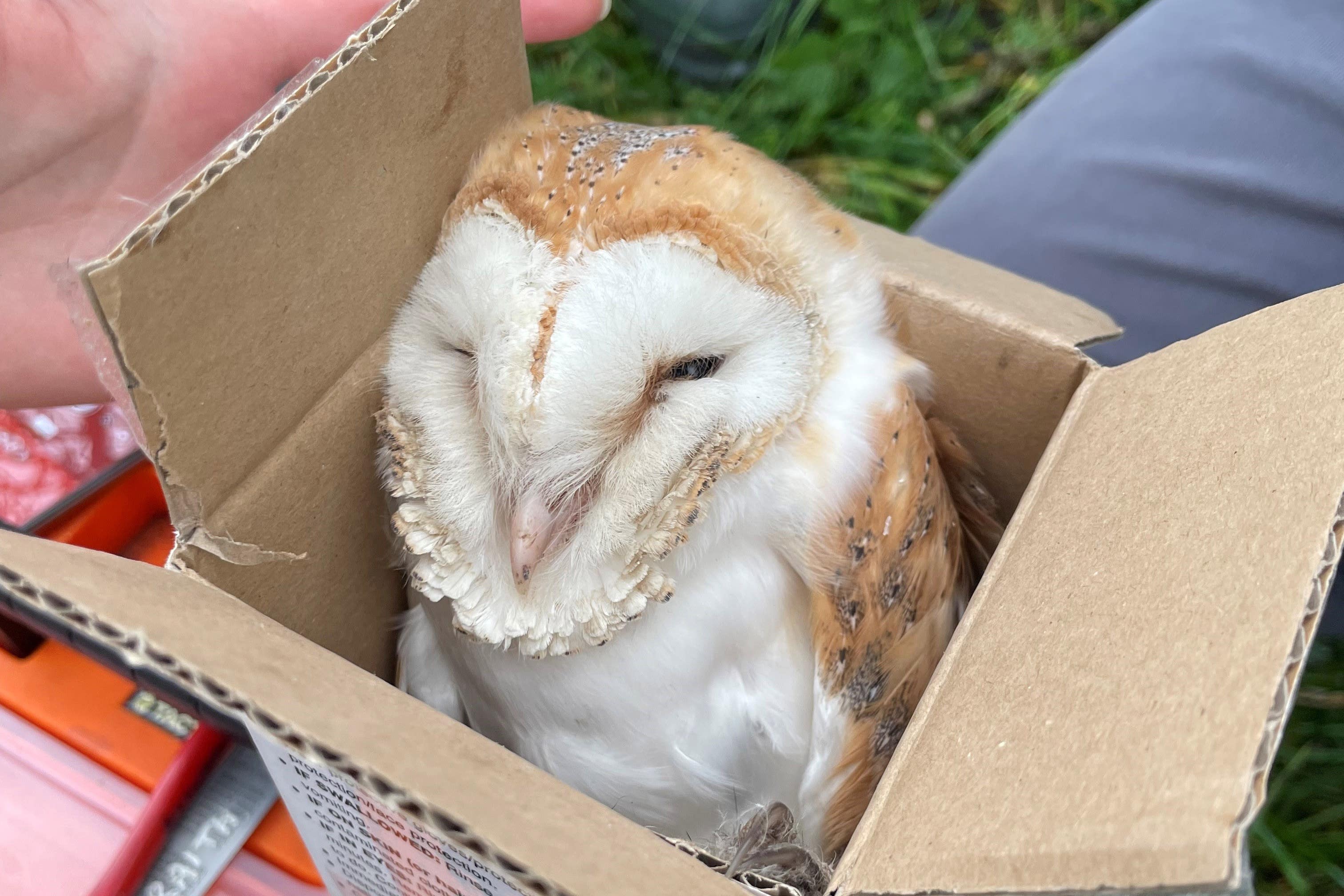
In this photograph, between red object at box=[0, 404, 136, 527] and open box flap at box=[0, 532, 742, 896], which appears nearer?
open box flap at box=[0, 532, 742, 896]

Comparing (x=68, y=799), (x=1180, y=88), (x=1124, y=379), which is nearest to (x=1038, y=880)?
(x=1124, y=379)

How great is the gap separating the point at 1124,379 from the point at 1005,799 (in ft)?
1.38

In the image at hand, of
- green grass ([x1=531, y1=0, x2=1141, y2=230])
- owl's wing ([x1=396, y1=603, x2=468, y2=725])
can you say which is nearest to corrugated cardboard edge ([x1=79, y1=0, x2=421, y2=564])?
owl's wing ([x1=396, y1=603, x2=468, y2=725])

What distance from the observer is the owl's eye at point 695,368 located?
0.72 metres

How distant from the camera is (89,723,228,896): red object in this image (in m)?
0.90

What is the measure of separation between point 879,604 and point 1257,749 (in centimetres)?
40

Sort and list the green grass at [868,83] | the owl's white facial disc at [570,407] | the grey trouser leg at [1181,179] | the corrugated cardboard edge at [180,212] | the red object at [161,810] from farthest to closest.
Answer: the green grass at [868,83] → the grey trouser leg at [1181,179] → the red object at [161,810] → the owl's white facial disc at [570,407] → the corrugated cardboard edge at [180,212]

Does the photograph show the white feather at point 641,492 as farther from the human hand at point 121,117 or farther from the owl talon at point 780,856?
the human hand at point 121,117

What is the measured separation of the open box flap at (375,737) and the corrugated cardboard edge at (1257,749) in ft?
0.40

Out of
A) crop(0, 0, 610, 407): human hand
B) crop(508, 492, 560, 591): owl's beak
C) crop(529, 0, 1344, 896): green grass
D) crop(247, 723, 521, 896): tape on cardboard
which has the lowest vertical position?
crop(529, 0, 1344, 896): green grass

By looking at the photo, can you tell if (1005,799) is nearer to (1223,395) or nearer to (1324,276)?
(1223,395)

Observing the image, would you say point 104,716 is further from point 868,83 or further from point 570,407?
point 868,83

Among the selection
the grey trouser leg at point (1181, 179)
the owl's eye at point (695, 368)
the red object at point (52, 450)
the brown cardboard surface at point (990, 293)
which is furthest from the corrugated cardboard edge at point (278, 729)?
the grey trouser leg at point (1181, 179)

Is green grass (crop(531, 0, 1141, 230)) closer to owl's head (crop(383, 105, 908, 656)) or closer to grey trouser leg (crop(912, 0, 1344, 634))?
grey trouser leg (crop(912, 0, 1344, 634))
